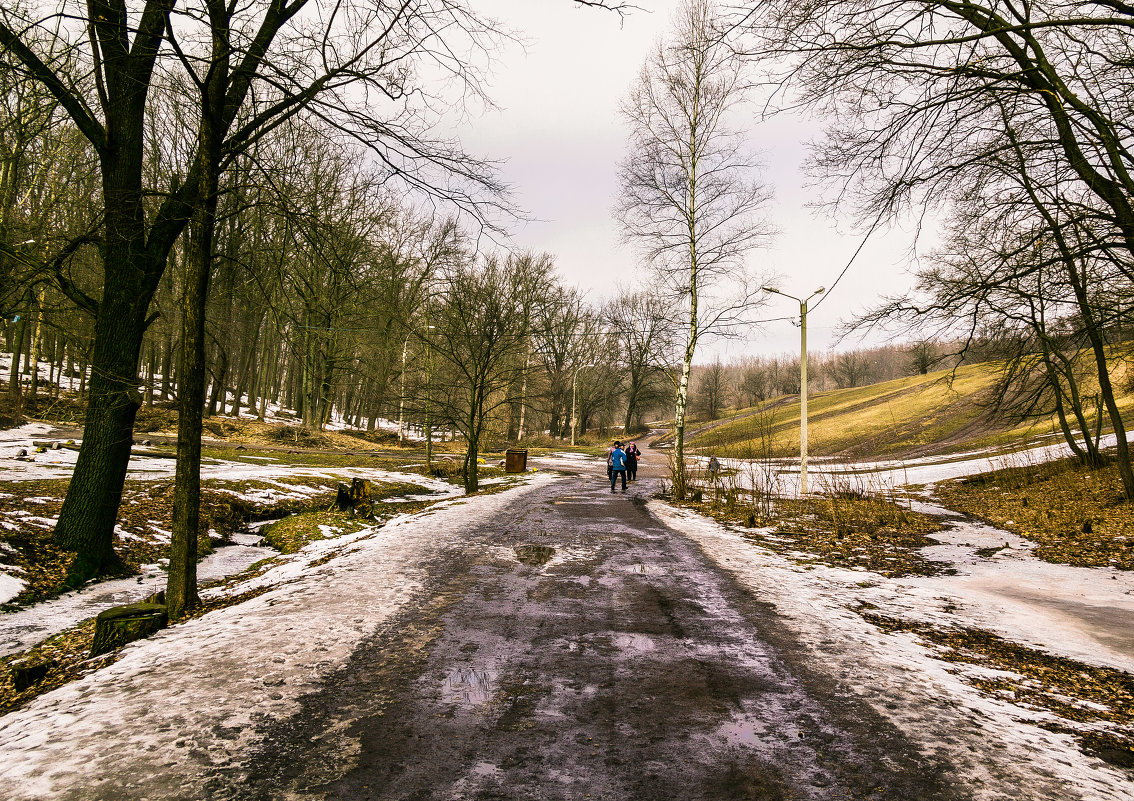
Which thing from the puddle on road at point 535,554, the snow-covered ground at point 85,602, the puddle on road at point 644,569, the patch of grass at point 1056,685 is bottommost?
the snow-covered ground at point 85,602

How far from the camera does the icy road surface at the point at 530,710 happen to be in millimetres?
2742

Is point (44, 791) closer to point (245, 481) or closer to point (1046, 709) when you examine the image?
point (1046, 709)

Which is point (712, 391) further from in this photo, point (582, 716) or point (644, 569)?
point (582, 716)

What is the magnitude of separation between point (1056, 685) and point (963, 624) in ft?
4.92

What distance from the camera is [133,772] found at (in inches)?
108

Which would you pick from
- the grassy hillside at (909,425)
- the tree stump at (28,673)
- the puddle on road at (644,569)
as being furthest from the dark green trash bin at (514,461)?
the tree stump at (28,673)

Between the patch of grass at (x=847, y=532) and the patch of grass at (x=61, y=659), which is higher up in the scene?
the patch of grass at (x=847, y=532)

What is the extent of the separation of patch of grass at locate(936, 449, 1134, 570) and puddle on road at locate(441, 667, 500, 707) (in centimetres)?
1025

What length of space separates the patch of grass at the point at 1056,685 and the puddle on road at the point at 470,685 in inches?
143

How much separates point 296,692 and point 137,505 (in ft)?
28.5

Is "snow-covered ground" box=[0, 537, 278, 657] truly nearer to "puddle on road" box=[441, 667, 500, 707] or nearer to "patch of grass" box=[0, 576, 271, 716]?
"patch of grass" box=[0, 576, 271, 716]

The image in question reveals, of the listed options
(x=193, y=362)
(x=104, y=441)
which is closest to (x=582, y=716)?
(x=193, y=362)

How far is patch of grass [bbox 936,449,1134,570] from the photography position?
9.55 m

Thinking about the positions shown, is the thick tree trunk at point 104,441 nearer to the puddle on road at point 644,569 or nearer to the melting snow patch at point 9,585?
the melting snow patch at point 9,585
